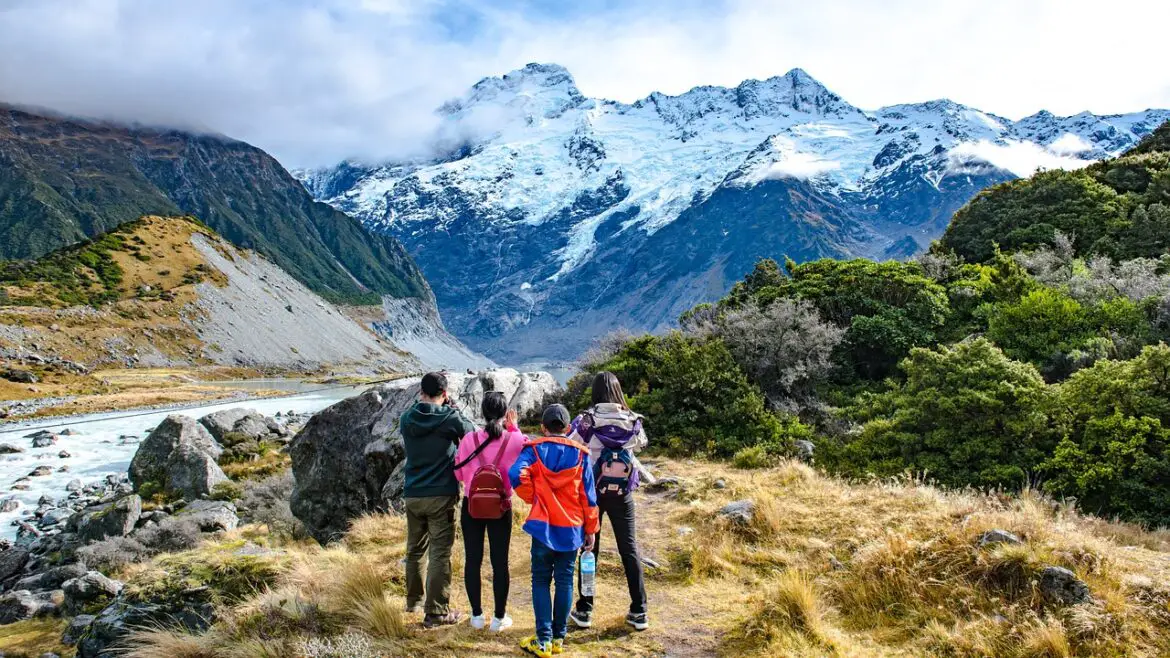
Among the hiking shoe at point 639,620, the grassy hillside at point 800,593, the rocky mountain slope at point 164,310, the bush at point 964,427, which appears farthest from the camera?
the rocky mountain slope at point 164,310

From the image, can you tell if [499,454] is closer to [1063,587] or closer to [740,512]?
[740,512]

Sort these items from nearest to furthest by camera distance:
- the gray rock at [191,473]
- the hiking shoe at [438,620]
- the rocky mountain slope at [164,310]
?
the hiking shoe at [438,620], the gray rock at [191,473], the rocky mountain slope at [164,310]

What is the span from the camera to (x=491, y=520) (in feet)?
20.2

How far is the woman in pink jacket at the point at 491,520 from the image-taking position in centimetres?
605

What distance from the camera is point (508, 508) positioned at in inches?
244

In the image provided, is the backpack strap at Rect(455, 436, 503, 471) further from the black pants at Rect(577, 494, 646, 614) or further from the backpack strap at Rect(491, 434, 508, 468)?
the black pants at Rect(577, 494, 646, 614)

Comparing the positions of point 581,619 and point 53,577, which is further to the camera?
point 53,577

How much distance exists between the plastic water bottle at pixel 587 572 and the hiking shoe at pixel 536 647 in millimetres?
708

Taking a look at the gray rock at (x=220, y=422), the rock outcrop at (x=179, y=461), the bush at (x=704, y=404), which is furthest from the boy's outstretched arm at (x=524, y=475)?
the gray rock at (x=220, y=422)

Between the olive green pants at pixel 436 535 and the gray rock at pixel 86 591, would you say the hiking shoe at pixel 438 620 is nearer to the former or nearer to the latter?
the olive green pants at pixel 436 535

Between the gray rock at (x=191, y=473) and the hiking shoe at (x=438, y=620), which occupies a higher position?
the hiking shoe at (x=438, y=620)

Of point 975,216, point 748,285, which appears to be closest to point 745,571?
point 748,285

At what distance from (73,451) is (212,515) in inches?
1028

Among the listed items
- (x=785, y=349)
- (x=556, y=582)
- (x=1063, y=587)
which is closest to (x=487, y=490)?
(x=556, y=582)
